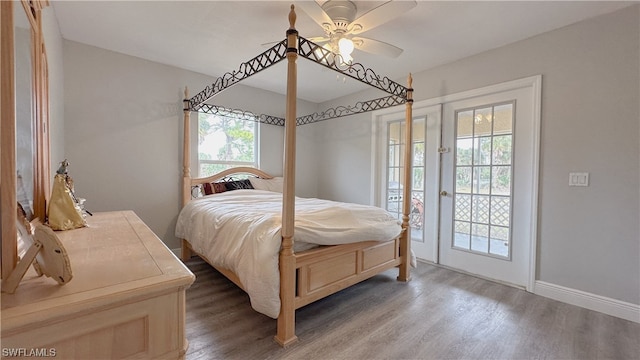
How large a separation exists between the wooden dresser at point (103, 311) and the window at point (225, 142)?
2773 millimetres

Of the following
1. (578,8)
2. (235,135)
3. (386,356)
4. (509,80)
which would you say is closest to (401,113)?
(509,80)

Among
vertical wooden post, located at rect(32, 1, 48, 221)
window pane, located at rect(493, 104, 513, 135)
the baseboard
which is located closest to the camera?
vertical wooden post, located at rect(32, 1, 48, 221)

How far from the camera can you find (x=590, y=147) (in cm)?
222

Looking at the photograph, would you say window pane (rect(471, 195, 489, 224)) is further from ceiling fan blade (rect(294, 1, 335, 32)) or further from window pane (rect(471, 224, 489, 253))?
ceiling fan blade (rect(294, 1, 335, 32))

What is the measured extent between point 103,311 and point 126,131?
2.94 metres

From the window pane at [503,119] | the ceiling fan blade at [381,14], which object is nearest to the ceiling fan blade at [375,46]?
the ceiling fan blade at [381,14]

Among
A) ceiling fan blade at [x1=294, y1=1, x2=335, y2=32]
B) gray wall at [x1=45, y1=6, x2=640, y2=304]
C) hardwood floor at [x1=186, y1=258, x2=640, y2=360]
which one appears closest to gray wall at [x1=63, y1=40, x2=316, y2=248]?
gray wall at [x1=45, y1=6, x2=640, y2=304]

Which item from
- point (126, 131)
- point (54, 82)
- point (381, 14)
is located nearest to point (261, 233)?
point (381, 14)

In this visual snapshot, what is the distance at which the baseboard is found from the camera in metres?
2.04

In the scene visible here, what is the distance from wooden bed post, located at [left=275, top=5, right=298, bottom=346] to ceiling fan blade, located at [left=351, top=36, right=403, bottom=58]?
621 millimetres

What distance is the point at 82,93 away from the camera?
2.74m

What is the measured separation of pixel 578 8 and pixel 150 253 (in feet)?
10.9

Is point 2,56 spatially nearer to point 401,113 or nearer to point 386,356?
point 386,356

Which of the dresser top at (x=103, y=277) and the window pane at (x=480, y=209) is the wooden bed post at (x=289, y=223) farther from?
the window pane at (x=480, y=209)
